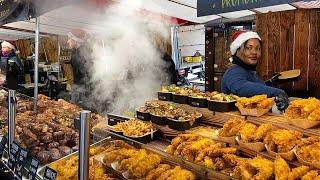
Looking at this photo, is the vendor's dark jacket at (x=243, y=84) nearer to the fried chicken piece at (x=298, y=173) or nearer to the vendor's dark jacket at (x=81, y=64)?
the fried chicken piece at (x=298, y=173)

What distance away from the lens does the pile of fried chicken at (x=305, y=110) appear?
6.76ft

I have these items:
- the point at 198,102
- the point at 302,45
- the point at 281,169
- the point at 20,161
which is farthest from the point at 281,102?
the point at 302,45

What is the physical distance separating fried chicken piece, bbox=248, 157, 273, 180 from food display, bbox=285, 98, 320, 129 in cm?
33

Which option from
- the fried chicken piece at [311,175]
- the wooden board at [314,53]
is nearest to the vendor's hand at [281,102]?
the fried chicken piece at [311,175]

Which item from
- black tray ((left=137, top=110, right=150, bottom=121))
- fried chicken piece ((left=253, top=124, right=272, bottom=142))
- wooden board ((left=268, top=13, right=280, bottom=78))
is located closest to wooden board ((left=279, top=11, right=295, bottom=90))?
wooden board ((left=268, top=13, right=280, bottom=78))

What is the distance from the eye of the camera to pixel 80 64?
7113 millimetres

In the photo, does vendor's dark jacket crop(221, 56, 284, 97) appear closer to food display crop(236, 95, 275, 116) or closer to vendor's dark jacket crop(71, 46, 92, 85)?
food display crop(236, 95, 275, 116)

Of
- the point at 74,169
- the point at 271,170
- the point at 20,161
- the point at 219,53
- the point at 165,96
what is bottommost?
the point at 74,169

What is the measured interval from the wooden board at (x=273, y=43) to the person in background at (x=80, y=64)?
3.71 meters

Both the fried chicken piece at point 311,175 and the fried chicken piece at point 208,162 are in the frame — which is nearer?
the fried chicken piece at point 311,175

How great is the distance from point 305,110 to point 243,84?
1052 millimetres

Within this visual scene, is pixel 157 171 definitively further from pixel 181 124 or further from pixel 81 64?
pixel 81 64

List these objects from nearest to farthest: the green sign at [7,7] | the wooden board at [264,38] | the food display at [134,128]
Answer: the food display at [134,128] → the green sign at [7,7] → the wooden board at [264,38]

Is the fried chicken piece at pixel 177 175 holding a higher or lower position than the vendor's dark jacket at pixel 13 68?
lower
